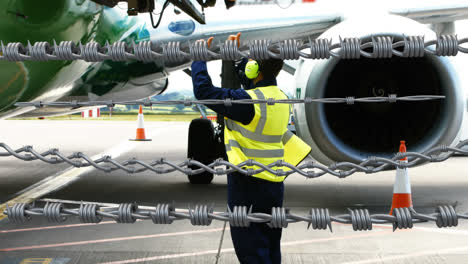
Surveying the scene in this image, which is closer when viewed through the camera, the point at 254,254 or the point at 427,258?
the point at 254,254

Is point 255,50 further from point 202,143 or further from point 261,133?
point 202,143

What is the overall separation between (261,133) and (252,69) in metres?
0.28

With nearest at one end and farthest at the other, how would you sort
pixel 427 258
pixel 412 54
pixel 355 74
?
pixel 412 54
pixel 427 258
pixel 355 74

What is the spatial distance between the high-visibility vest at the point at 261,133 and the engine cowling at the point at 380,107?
182cm

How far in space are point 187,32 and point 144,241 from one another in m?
2.46

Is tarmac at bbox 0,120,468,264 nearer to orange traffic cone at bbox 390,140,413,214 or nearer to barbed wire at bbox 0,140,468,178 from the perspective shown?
orange traffic cone at bbox 390,140,413,214

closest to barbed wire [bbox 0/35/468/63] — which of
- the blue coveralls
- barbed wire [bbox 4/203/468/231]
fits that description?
barbed wire [bbox 4/203/468/231]

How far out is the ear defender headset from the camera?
2.61 meters

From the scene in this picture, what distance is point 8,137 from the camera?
15406mm

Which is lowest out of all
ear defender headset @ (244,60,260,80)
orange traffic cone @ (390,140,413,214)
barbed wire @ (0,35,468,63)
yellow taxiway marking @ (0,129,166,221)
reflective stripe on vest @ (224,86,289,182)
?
yellow taxiway marking @ (0,129,166,221)

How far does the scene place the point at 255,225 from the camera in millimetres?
2471

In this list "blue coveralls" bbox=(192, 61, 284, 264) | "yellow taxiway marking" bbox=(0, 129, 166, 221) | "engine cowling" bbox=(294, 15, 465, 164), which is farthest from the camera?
"yellow taxiway marking" bbox=(0, 129, 166, 221)

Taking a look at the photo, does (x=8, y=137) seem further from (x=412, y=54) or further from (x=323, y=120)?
(x=412, y=54)

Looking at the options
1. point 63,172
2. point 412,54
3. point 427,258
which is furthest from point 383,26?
point 63,172
